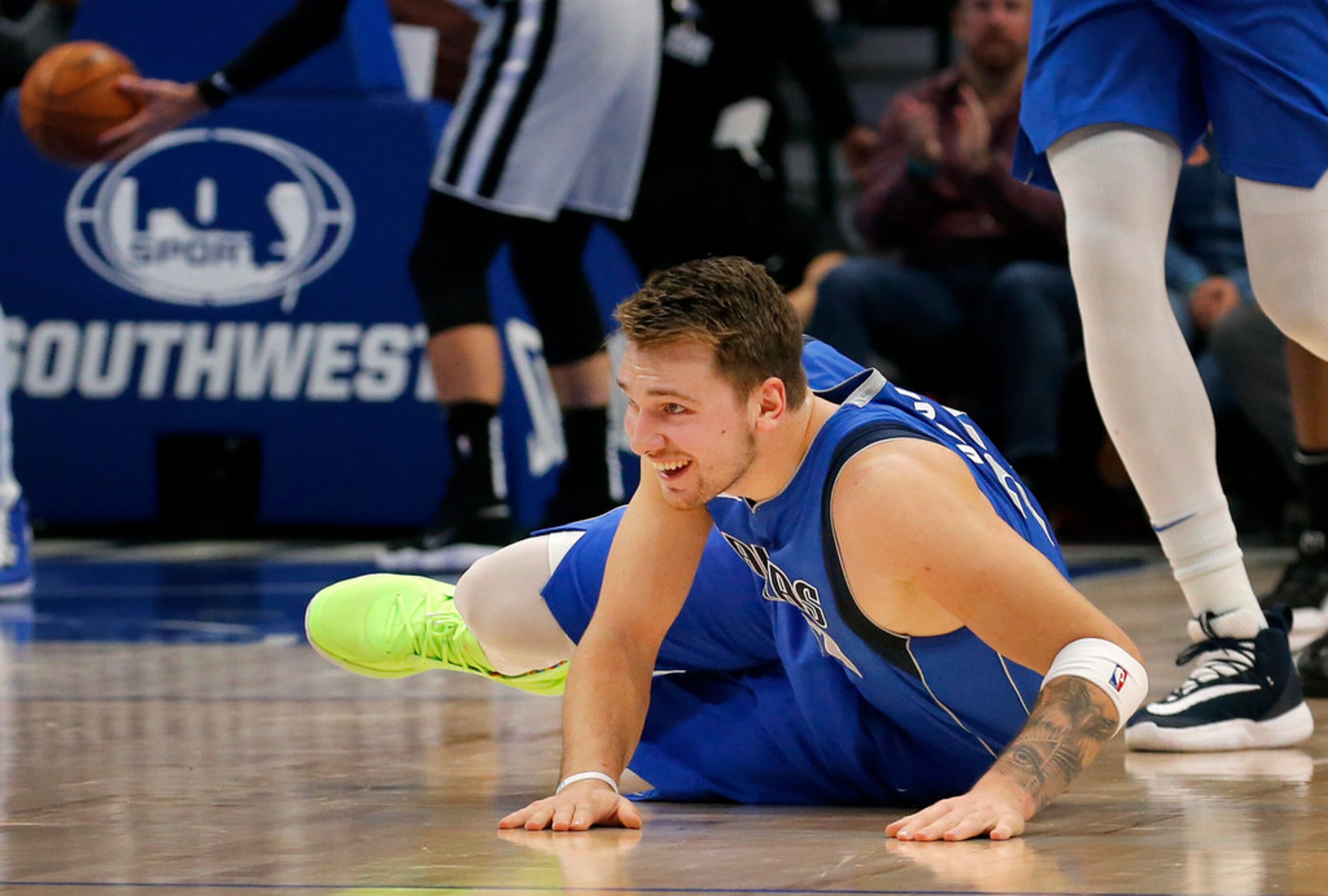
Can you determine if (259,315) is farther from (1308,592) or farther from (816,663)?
(816,663)

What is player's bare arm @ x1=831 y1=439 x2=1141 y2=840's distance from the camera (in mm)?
2129

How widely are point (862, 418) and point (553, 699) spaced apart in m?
1.37

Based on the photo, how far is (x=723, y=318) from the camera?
221cm

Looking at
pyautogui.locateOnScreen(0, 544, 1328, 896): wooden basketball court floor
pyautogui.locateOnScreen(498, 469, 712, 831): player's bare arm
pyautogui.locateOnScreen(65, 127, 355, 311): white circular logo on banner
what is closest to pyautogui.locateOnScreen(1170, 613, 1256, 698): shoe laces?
pyautogui.locateOnScreen(0, 544, 1328, 896): wooden basketball court floor

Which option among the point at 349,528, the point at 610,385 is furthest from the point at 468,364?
the point at 349,528

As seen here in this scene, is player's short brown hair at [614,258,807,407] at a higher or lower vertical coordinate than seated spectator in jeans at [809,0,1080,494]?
higher

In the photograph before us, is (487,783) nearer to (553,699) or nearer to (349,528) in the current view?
(553,699)

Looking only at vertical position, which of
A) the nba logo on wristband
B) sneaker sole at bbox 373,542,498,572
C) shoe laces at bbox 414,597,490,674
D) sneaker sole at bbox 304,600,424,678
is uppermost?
the nba logo on wristband

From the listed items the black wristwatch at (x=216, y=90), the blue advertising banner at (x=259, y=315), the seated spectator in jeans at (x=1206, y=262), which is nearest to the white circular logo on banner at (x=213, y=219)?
the blue advertising banner at (x=259, y=315)

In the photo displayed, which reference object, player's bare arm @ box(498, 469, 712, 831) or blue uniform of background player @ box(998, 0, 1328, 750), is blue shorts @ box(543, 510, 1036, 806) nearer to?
player's bare arm @ box(498, 469, 712, 831)

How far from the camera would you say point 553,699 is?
3527 millimetres

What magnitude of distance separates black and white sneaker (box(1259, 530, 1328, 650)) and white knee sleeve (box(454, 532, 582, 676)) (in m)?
1.29

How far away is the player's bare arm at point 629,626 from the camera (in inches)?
92.7

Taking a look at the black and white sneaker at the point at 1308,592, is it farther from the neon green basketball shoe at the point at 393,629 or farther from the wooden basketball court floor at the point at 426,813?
the neon green basketball shoe at the point at 393,629
